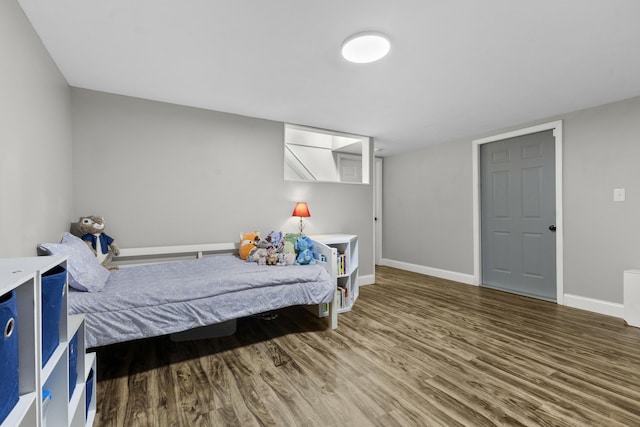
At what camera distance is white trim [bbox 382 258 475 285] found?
4.50 metres

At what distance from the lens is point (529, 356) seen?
2.25 metres

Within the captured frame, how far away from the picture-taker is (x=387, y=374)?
2.02 m

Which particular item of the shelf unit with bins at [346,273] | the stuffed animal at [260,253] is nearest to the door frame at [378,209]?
the shelf unit with bins at [346,273]

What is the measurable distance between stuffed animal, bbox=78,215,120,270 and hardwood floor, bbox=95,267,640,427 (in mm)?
774

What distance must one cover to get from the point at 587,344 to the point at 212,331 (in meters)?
3.12

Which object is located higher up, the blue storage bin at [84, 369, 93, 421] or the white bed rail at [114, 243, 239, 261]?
the white bed rail at [114, 243, 239, 261]

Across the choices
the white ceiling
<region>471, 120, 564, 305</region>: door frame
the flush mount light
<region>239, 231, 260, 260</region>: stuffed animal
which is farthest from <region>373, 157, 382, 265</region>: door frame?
the flush mount light

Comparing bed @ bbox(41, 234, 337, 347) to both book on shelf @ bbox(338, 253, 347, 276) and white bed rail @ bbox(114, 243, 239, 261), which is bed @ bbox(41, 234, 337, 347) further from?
book on shelf @ bbox(338, 253, 347, 276)

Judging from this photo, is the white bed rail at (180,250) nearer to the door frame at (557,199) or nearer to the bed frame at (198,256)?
the bed frame at (198,256)

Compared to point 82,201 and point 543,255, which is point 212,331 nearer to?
point 82,201

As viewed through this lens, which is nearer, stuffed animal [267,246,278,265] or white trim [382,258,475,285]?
stuffed animal [267,246,278,265]

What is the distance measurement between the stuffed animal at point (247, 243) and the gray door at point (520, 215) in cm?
327

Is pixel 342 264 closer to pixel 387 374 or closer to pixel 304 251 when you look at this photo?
pixel 304 251

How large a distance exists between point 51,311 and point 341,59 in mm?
2184
